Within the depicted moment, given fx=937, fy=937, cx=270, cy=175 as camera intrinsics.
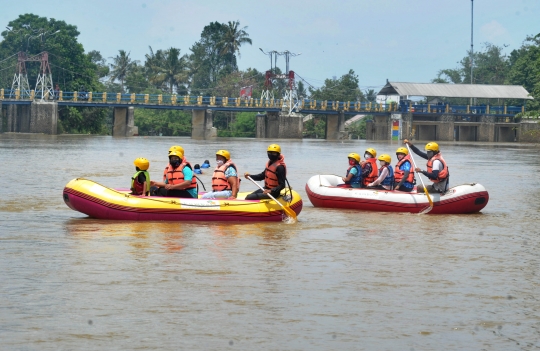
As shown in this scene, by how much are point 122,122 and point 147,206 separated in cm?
7639

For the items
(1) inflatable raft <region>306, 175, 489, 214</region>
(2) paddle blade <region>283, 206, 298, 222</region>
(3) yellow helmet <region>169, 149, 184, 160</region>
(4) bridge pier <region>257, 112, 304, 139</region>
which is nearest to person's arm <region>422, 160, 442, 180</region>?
(1) inflatable raft <region>306, 175, 489, 214</region>

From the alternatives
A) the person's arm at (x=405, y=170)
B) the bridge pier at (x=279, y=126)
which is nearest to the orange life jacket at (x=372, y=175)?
the person's arm at (x=405, y=170)

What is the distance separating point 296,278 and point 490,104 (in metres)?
96.5

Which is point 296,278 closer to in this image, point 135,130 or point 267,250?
point 267,250

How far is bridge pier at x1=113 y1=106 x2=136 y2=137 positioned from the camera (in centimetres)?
9006

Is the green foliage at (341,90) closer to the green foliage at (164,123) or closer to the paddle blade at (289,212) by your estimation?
the green foliage at (164,123)

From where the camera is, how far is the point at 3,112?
9288 centimetres

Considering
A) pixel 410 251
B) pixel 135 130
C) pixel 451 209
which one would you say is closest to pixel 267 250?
pixel 410 251

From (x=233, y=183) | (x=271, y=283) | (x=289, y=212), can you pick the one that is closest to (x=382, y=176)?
(x=289, y=212)

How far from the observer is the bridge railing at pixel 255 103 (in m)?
88.5

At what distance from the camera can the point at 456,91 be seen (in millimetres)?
98125

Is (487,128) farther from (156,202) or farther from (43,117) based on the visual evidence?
(156,202)

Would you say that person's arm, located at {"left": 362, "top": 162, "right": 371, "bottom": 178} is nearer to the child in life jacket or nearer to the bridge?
the child in life jacket

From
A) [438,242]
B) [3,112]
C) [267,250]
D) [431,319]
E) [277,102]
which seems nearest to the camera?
[431,319]
